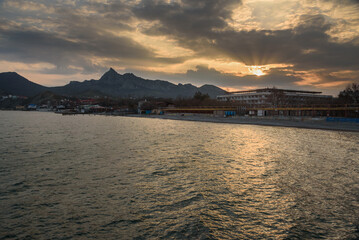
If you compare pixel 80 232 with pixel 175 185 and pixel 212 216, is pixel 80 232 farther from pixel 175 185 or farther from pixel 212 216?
pixel 175 185

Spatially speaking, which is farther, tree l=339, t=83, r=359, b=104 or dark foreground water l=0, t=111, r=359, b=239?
tree l=339, t=83, r=359, b=104

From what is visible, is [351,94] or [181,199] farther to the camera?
[351,94]

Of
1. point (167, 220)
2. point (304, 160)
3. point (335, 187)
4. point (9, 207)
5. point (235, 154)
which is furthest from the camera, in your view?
point (235, 154)

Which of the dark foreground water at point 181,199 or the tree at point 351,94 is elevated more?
the tree at point 351,94

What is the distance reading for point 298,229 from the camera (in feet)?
24.1

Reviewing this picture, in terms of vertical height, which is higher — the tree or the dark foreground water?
the tree

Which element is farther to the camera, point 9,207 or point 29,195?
point 29,195

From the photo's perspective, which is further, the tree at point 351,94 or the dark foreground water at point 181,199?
the tree at point 351,94

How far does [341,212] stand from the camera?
8.48 m

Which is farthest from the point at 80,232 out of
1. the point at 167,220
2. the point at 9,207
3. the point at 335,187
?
the point at 335,187

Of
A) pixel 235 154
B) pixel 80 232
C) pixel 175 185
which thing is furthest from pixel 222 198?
pixel 235 154

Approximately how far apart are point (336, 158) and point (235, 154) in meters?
8.61

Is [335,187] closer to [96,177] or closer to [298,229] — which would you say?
[298,229]

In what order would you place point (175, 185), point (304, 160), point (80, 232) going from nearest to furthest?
point (80, 232)
point (175, 185)
point (304, 160)
